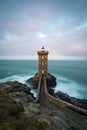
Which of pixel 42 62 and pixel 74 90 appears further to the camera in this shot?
pixel 42 62

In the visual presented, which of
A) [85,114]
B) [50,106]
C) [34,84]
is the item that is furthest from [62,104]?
[34,84]

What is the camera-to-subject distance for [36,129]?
20.8 ft

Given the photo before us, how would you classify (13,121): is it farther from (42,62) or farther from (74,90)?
(42,62)

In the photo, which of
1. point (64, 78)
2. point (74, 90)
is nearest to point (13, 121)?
point (74, 90)

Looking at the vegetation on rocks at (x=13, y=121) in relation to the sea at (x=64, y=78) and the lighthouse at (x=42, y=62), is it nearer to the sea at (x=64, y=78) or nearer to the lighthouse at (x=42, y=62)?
the sea at (x=64, y=78)

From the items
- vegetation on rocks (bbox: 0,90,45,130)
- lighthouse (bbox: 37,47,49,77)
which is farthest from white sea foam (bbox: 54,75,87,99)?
vegetation on rocks (bbox: 0,90,45,130)

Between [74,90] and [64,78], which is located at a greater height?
[64,78]

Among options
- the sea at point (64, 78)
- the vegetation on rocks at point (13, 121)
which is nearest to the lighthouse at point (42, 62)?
the sea at point (64, 78)

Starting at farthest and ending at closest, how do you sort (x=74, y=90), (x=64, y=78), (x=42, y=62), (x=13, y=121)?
(x=64, y=78) < (x=42, y=62) < (x=74, y=90) < (x=13, y=121)

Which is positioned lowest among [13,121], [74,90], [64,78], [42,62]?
[74,90]

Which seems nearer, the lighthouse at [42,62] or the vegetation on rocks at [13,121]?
the vegetation on rocks at [13,121]

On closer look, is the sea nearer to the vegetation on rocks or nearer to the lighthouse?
the lighthouse

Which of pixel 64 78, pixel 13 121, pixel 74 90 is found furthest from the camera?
pixel 64 78

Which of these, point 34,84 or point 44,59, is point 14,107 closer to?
point 34,84
